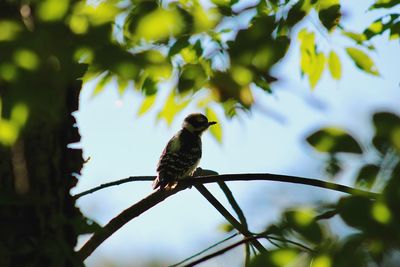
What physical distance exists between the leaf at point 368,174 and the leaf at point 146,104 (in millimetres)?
2107

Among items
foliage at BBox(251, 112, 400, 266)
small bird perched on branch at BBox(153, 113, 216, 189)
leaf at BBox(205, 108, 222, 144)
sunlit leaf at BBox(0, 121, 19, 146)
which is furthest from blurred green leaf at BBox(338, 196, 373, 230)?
small bird perched on branch at BBox(153, 113, 216, 189)

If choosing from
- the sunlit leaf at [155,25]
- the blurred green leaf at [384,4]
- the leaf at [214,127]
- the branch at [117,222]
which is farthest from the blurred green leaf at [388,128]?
the leaf at [214,127]

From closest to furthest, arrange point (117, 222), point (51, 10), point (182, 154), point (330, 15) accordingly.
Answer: point (51, 10) < point (330, 15) < point (117, 222) < point (182, 154)

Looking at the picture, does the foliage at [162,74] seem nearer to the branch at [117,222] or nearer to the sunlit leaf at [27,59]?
the sunlit leaf at [27,59]

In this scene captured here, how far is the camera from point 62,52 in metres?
1.35

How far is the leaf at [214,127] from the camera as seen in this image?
3566mm

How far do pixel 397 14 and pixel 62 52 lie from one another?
2.43 metres

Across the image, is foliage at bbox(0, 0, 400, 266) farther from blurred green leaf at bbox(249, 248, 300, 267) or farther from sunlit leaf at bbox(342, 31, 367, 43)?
sunlit leaf at bbox(342, 31, 367, 43)

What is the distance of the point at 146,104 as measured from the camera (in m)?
3.45

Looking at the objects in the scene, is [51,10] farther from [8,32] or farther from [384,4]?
[384,4]

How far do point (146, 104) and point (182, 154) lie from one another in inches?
151

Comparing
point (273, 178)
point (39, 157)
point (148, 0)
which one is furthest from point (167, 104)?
point (148, 0)

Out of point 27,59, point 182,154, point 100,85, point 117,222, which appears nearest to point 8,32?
point 27,59

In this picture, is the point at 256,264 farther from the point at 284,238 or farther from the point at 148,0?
the point at 148,0
